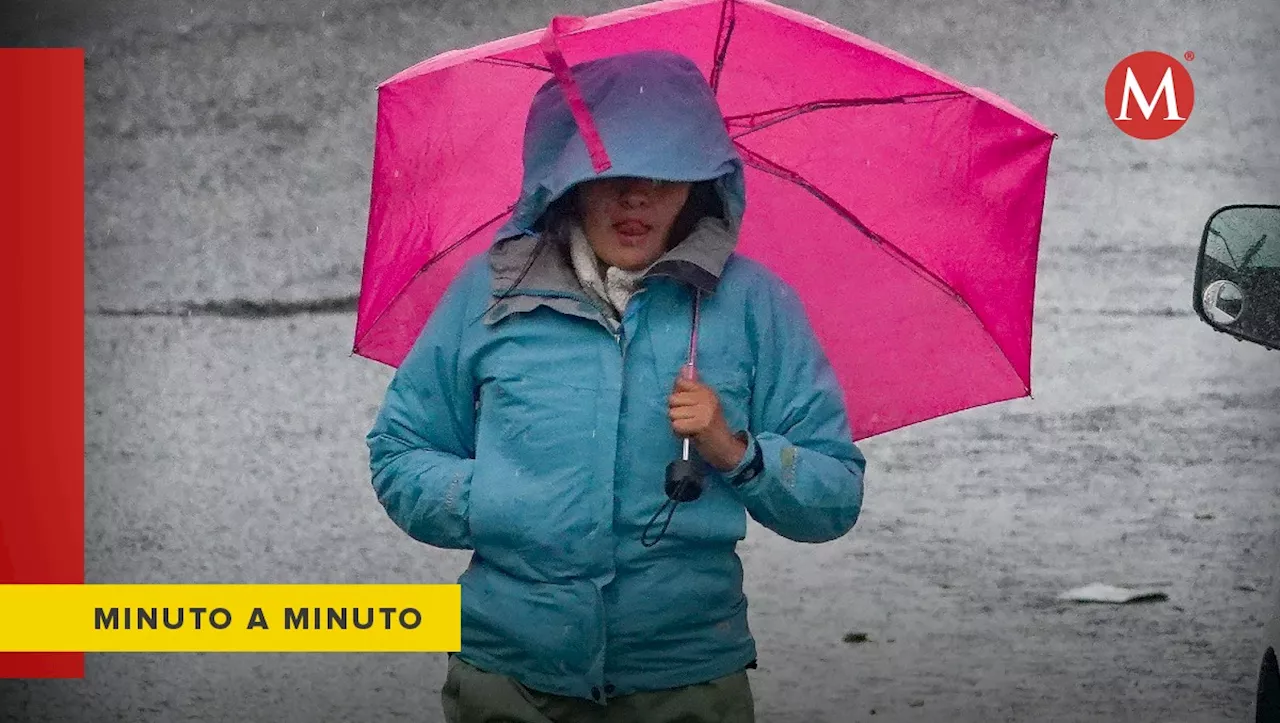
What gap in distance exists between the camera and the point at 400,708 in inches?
150

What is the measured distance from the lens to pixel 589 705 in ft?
7.22

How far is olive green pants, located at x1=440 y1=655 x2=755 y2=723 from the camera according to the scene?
218cm

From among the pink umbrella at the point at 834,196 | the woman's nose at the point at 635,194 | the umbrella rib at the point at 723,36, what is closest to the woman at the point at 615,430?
the woman's nose at the point at 635,194

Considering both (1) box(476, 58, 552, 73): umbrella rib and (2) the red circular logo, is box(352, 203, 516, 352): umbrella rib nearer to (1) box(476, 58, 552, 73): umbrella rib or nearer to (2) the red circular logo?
(1) box(476, 58, 552, 73): umbrella rib

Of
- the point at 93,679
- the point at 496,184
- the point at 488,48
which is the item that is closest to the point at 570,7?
the point at 496,184

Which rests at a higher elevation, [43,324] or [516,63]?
[516,63]

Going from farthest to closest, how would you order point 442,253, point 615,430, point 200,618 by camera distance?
point 200,618 < point 442,253 < point 615,430

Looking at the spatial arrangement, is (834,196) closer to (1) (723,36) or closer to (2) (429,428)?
(1) (723,36)

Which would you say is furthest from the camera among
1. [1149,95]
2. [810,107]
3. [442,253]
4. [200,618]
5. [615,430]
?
[200,618]

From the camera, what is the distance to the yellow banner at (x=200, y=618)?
351 cm

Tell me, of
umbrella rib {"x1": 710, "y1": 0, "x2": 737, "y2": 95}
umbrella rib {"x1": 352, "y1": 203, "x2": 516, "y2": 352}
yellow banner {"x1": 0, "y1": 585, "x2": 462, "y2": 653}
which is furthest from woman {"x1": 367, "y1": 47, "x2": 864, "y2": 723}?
yellow banner {"x1": 0, "y1": 585, "x2": 462, "y2": 653}

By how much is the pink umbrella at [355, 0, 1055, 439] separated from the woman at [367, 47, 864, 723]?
0.73 ft

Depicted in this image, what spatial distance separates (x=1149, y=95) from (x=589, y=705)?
211cm

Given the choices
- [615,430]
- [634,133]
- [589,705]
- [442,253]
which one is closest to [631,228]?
[634,133]
